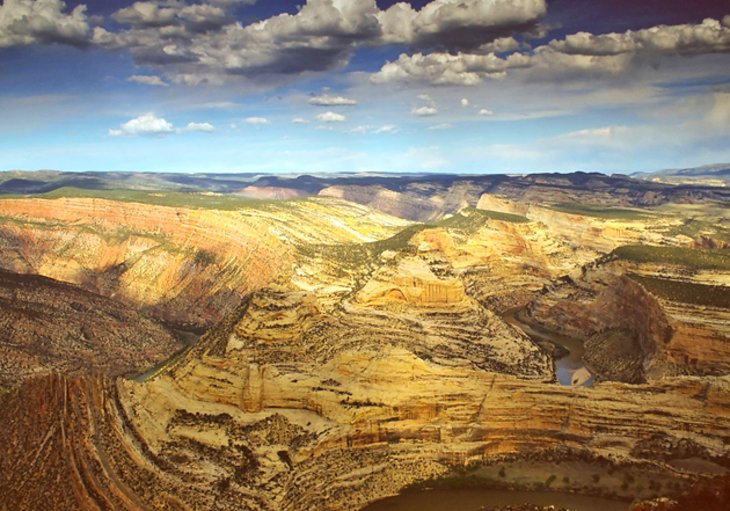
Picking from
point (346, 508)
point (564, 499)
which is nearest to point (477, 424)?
point (564, 499)

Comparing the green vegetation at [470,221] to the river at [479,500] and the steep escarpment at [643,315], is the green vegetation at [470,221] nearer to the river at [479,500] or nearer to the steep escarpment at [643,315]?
the steep escarpment at [643,315]

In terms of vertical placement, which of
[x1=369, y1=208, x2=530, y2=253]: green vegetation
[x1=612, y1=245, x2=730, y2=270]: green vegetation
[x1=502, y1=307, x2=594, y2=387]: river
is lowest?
[x1=502, y1=307, x2=594, y2=387]: river

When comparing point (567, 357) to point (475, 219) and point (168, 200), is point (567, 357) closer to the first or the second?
point (475, 219)

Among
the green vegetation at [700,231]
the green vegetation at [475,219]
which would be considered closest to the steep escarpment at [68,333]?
the green vegetation at [475,219]

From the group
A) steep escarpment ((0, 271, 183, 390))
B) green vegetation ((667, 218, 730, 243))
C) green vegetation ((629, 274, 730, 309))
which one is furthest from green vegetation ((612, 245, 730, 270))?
steep escarpment ((0, 271, 183, 390))

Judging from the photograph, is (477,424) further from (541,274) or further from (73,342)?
(541,274)

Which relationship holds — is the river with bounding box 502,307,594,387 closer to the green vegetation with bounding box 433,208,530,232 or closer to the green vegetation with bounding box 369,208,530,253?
the green vegetation with bounding box 369,208,530,253
